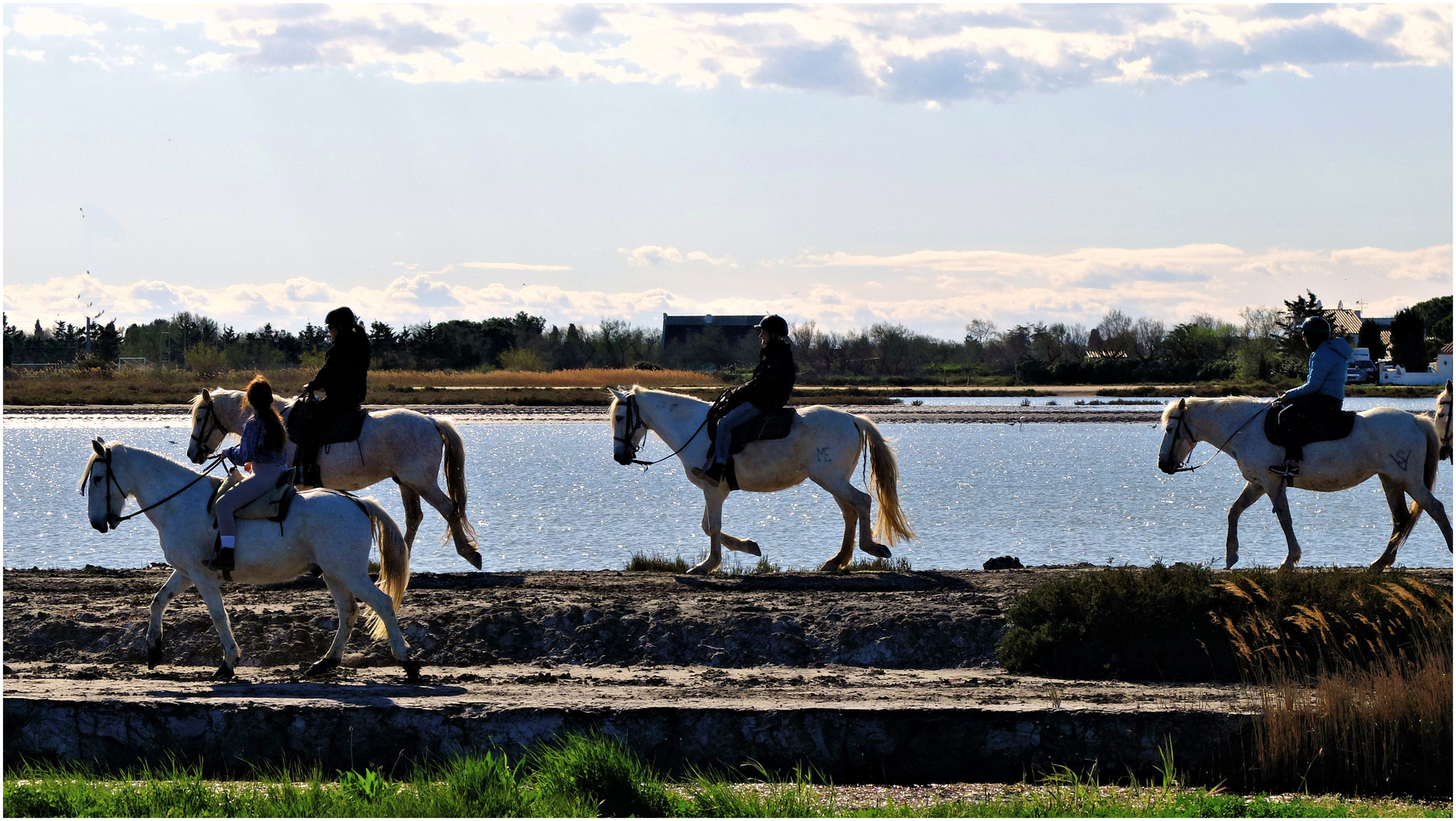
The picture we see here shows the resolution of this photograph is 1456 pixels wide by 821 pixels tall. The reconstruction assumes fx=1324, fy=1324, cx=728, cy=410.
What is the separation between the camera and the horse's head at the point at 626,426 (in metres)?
13.5

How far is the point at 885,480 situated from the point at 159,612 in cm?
685

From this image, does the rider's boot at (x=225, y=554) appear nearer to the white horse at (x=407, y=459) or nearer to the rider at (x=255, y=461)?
the rider at (x=255, y=461)

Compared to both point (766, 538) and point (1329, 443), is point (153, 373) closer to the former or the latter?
point (766, 538)

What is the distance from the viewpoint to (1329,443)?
13.1 metres

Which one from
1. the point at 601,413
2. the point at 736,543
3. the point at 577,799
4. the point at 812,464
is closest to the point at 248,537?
the point at 577,799

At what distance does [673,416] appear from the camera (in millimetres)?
13516

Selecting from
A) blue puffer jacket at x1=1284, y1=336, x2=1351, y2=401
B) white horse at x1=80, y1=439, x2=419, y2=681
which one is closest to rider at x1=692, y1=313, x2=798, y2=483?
white horse at x1=80, y1=439, x2=419, y2=681

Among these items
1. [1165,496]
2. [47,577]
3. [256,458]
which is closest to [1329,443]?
[256,458]

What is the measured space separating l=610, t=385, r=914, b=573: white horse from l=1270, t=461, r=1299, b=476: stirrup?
370 centimetres

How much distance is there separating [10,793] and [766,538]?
14.9 metres

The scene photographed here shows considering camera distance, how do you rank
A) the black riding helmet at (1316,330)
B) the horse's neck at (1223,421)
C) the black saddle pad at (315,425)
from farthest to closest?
the horse's neck at (1223,421)
the black riding helmet at (1316,330)
the black saddle pad at (315,425)

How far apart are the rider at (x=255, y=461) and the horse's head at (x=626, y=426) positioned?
195 inches

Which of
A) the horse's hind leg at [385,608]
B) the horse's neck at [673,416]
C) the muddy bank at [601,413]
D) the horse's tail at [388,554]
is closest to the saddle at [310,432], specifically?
the horse's neck at [673,416]

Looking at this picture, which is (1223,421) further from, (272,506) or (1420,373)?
(1420,373)
